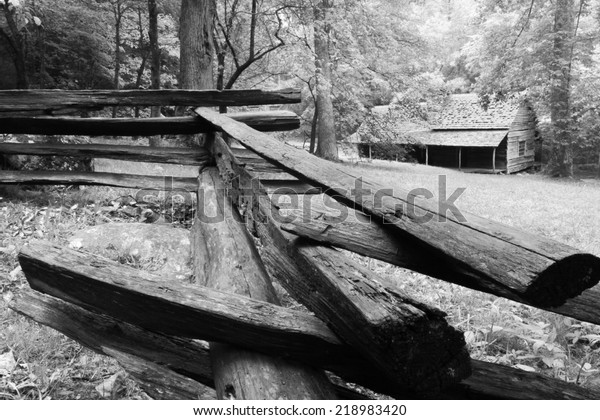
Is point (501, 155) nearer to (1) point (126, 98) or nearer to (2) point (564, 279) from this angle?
(1) point (126, 98)

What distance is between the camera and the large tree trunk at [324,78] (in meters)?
14.0

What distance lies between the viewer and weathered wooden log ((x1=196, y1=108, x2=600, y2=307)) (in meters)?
1.21

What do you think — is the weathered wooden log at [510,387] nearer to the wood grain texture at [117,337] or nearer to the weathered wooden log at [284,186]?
the wood grain texture at [117,337]

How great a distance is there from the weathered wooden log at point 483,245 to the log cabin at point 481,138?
27757 mm

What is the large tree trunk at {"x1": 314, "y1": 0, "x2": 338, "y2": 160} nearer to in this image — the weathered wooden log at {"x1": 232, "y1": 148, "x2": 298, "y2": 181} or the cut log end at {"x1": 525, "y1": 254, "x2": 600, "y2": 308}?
the weathered wooden log at {"x1": 232, "y1": 148, "x2": 298, "y2": 181}

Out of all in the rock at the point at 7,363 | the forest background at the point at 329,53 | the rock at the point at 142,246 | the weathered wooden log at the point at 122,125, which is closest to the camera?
the rock at the point at 7,363

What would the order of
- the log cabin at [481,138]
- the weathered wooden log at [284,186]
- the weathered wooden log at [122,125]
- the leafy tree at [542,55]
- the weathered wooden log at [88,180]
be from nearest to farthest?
the weathered wooden log at [122,125] → the weathered wooden log at [88,180] → the weathered wooden log at [284,186] → the leafy tree at [542,55] → the log cabin at [481,138]

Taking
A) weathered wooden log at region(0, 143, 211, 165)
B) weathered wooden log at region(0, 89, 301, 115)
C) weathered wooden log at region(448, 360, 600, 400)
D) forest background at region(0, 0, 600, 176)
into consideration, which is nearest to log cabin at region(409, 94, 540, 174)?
forest background at region(0, 0, 600, 176)

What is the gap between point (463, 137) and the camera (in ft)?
97.1

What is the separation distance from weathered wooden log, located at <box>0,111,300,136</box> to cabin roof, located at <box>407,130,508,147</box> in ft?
76.6

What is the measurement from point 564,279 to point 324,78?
15942mm

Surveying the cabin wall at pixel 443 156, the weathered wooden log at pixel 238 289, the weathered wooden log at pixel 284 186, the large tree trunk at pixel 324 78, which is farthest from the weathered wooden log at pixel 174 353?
the cabin wall at pixel 443 156
